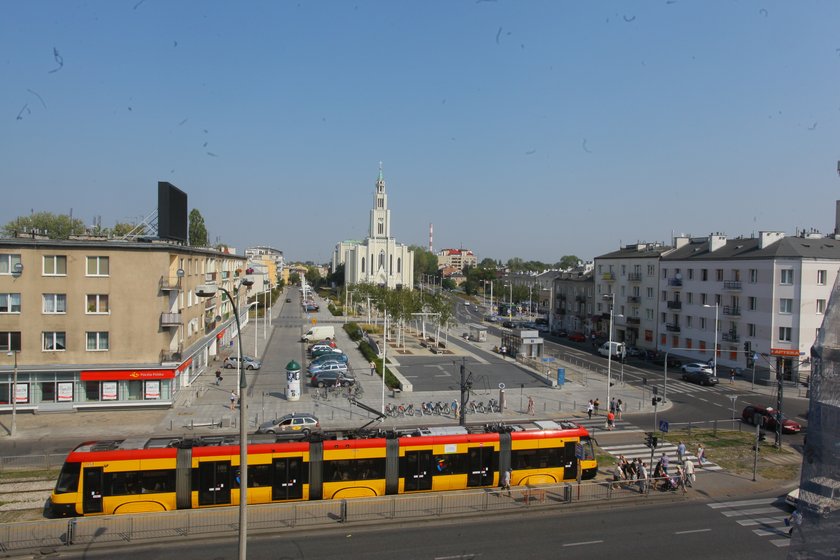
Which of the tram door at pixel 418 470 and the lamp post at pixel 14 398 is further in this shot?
the lamp post at pixel 14 398

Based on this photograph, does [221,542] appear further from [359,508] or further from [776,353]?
[776,353]

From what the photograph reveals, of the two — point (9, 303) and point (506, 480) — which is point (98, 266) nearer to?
point (9, 303)

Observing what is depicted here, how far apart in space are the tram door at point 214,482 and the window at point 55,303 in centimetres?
1994

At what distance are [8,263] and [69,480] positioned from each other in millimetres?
20180

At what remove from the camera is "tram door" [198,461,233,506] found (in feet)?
57.9

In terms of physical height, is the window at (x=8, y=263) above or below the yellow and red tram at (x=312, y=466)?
above

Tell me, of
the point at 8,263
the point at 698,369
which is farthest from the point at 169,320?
the point at 698,369

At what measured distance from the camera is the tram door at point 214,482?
17.7 metres

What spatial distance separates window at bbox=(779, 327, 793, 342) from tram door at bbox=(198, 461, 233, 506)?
43748 mm

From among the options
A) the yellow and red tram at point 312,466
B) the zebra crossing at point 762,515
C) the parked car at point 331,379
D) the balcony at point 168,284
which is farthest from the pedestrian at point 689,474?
the balcony at point 168,284

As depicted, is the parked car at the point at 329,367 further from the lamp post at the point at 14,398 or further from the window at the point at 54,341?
the lamp post at the point at 14,398

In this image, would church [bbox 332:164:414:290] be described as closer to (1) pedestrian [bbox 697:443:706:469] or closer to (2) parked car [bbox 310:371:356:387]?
(2) parked car [bbox 310:371:356:387]

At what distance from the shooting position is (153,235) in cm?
4088

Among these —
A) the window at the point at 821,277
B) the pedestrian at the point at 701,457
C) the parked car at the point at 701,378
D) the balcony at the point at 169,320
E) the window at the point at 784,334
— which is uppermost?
the window at the point at 821,277
